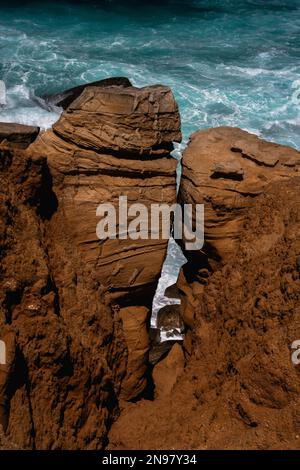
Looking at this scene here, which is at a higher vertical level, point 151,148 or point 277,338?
point 151,148

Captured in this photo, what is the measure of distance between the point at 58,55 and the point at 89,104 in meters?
23.6

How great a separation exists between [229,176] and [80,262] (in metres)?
2.55

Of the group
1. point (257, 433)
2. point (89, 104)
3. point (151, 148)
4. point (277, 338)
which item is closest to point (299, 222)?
point (277, 338)

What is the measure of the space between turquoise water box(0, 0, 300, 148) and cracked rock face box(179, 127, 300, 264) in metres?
15.2

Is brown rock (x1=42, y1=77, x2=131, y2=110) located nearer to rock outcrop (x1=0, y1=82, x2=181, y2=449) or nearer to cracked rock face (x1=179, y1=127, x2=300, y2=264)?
cracked rock face (x1=179, y1=127, x2=300, y2=264)

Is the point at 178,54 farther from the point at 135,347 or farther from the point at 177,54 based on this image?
the point at 135,347

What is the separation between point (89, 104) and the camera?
7320 mm

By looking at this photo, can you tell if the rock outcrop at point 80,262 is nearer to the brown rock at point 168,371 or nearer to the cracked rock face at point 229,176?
the cracked rock face at point 229,176

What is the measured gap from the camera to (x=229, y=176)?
302 inches

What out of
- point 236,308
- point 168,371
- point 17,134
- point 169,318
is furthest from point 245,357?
point 169,318

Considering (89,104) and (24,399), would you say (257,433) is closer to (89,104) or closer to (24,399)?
(24,399)

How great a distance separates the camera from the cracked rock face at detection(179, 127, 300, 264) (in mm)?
7691

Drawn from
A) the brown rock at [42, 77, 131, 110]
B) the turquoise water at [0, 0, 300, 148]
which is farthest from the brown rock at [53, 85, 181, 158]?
the turquoise water at [0, 0, 300, 148]

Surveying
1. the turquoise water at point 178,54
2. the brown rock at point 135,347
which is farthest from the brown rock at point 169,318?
the turquoise water at point 178,54
